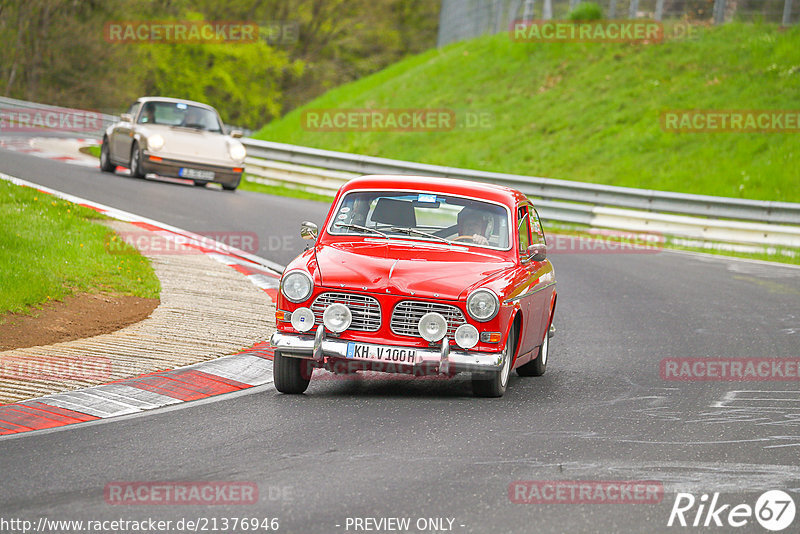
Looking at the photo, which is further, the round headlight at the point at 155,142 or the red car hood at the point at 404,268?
the round headlight at the point at 155,142

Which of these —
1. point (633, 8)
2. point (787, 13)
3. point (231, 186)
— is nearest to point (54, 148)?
point (231, 186)

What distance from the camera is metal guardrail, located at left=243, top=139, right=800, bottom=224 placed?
20297 mm

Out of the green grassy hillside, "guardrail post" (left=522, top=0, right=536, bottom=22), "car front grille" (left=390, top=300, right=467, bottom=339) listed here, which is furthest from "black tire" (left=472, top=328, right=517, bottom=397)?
"guardrail post" (left=522, top=0, right=536, bottom=22)

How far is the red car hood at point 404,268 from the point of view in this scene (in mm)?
7992

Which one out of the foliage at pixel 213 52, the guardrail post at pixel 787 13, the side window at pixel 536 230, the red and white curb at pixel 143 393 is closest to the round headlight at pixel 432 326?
the red and white curb at pixel 143 393

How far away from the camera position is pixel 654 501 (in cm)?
569

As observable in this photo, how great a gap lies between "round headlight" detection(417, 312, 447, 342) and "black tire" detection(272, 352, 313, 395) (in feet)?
3.13

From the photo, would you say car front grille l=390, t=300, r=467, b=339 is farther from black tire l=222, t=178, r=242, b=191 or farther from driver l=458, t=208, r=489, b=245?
black tire l=222, t=178, r=242, b=191

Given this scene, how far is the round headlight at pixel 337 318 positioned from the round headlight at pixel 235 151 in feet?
48.2

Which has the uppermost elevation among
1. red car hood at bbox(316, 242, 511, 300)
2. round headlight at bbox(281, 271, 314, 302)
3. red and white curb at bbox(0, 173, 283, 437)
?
red car hood at bbox(316, 242, 511, 300)

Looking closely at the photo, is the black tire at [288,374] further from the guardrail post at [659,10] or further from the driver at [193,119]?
the guardrail post at [659,10]

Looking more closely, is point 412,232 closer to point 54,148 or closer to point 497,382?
point 497,382

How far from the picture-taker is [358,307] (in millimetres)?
8016

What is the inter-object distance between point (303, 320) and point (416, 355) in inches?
33.8
